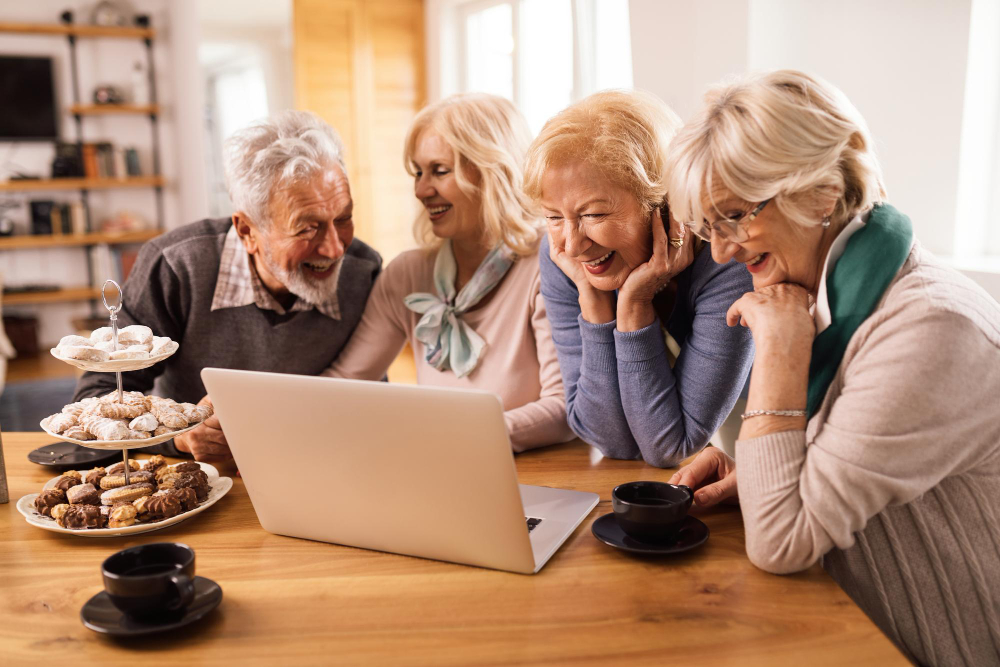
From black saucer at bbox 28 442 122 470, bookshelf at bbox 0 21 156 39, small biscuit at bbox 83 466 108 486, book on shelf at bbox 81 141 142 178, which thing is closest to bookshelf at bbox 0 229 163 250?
book on shelf at bbox 81 141 142 178

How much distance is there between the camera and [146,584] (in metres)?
0.85

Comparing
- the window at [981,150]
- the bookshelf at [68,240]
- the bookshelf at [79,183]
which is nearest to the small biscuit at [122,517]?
the window at [981,150]

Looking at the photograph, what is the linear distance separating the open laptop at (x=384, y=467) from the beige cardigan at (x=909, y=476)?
30 centimetres

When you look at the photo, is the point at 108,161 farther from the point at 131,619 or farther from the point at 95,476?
the point at 131,619

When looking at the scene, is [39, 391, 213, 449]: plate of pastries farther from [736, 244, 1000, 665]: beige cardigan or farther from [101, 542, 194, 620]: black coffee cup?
[736, 244, 1000, 665]: beige cardigan

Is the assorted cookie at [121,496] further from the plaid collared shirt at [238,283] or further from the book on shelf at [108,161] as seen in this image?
the book on shelf at [108,161]

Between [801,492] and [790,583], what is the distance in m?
0.11

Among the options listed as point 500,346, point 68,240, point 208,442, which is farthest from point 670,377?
point 68,240

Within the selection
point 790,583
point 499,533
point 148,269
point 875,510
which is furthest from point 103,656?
point 148,269

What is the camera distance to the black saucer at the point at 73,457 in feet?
4.67

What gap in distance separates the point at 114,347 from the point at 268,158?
66 cm

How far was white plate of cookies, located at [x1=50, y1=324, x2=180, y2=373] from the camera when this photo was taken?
115 centimetres

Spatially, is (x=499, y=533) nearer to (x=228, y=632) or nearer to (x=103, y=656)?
(x=228, y=632)

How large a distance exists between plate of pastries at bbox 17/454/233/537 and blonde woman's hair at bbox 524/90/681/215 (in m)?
0.75
